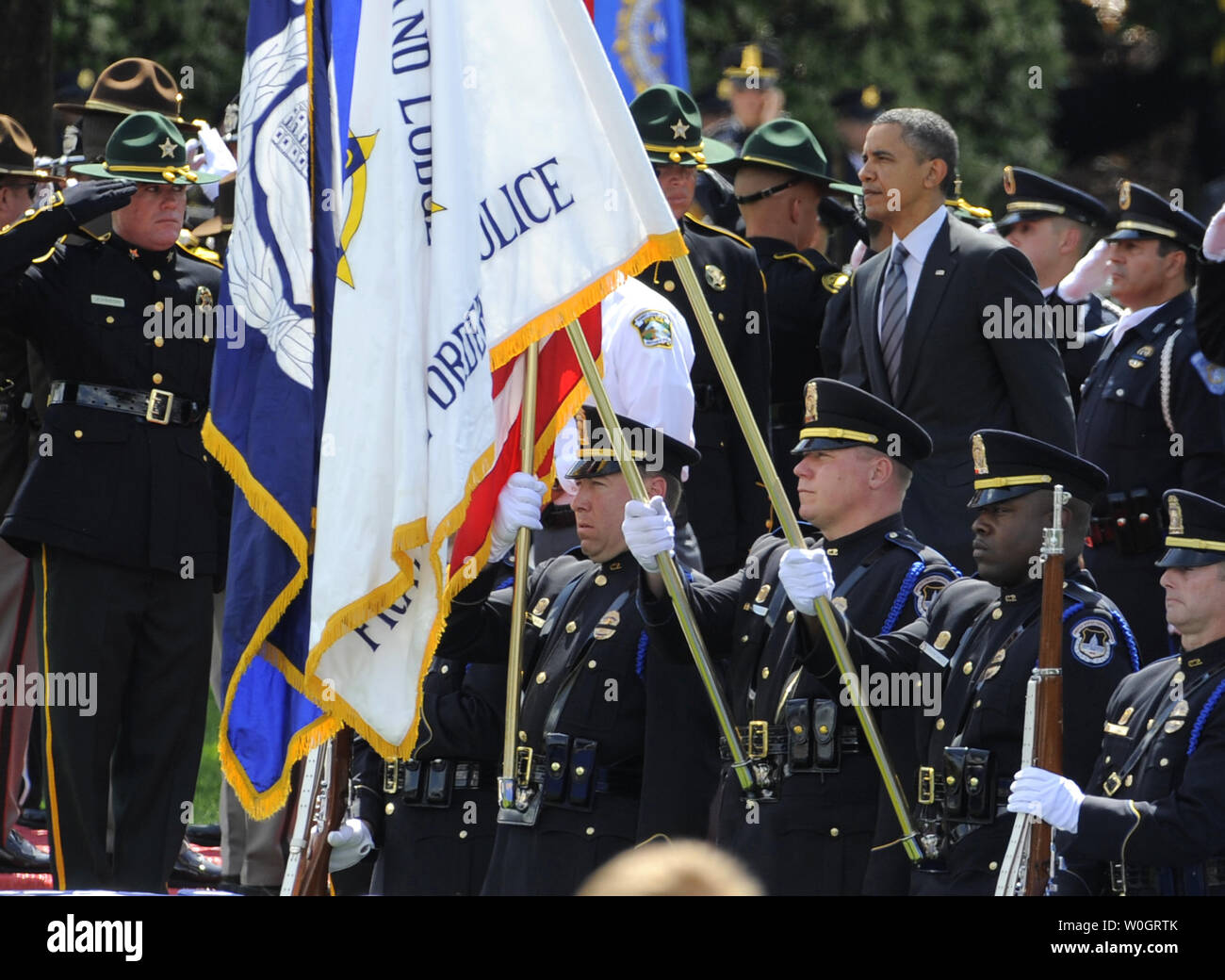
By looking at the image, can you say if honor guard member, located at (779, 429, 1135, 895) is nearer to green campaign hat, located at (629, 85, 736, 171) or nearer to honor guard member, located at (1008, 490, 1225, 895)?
honor guard member, located at (1008, 490, 1225, 895)

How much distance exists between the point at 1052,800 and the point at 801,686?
98cm

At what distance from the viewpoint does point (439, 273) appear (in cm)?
611

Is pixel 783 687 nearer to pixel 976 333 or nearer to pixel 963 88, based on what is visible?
pixel 976 333

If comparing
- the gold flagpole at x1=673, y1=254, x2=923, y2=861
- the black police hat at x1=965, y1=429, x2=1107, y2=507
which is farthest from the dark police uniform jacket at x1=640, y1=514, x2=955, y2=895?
the black police hat at x1=965, y1=429, x2=1107, y2=507

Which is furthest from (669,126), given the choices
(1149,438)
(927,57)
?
(927,57)

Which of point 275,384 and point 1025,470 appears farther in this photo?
point 275,384

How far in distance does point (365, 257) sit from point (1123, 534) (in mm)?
2786

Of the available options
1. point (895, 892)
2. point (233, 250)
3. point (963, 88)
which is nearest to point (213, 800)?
point (233, 250)

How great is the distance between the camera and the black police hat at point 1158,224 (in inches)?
303

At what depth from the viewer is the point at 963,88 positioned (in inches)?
635

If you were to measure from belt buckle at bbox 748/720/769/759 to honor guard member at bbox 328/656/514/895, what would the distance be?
1066 millimetres

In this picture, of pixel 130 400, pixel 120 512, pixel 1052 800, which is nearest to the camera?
pixel 1052 800

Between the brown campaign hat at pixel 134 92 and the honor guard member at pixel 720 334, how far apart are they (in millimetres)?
2478

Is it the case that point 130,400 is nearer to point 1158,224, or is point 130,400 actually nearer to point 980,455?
point 980,455
